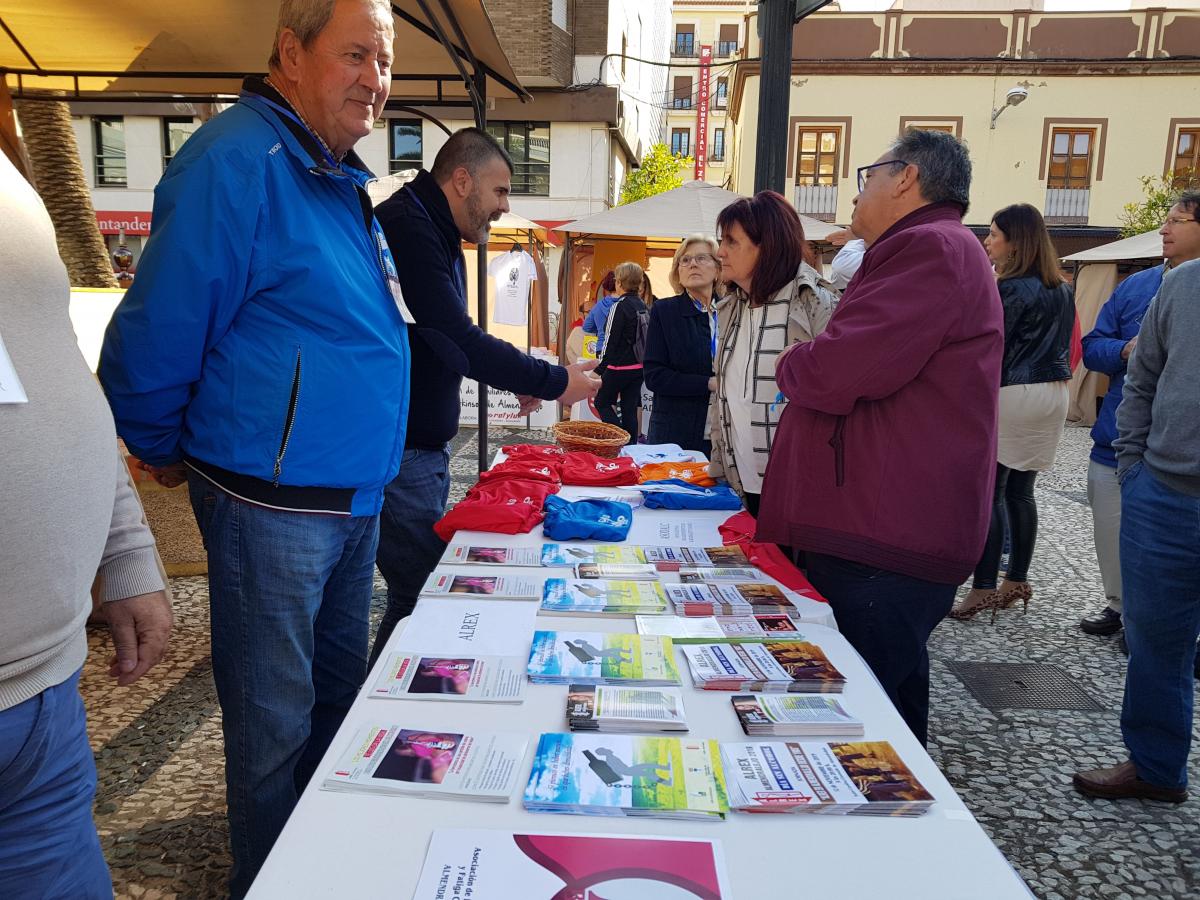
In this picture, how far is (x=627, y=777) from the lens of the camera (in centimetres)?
114

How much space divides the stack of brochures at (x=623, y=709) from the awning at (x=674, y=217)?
646 cm

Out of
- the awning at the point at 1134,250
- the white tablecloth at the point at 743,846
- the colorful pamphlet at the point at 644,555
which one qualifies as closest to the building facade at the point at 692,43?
the awning at the point at 1134,250

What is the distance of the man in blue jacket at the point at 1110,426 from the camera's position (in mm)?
3816

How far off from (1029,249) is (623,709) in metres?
3.45

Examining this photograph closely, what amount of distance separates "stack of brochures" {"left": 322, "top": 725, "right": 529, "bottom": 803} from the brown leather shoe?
7.50 feet

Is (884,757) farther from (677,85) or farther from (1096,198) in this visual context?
(677,85)

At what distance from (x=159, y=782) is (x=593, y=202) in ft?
59.4

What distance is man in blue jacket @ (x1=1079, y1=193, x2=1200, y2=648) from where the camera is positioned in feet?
12.5

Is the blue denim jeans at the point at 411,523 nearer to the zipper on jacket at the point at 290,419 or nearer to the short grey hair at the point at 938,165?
the zipper on jacket at the point at 290,419

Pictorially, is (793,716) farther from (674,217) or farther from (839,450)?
(674,217)

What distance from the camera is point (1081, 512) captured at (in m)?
6.60

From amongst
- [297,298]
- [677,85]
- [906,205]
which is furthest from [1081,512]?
[677,85]

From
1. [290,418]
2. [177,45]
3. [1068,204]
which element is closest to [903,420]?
[290,418]

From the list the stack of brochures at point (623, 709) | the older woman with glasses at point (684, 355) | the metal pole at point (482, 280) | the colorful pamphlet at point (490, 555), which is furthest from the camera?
the older woman with glasses at point (684, 355)
